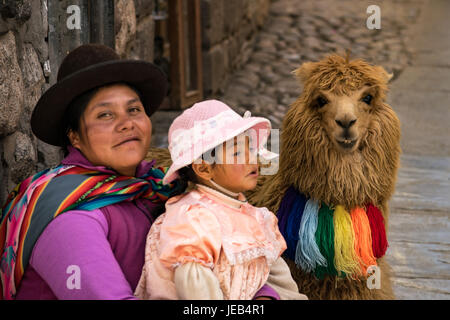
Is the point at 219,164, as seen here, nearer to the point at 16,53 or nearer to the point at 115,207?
the point at 115,207

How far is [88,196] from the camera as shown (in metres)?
1.96

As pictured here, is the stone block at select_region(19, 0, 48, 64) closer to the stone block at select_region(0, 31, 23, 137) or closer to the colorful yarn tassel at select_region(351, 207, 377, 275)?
the stone block at select_region(0, 31, 23, 137)

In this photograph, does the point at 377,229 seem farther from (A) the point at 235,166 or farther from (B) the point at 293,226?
(A) the point at 235,166

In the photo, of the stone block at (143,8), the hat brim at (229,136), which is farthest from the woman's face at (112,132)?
Answer: the stone block at (143,8)

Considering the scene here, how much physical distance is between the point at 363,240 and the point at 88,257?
1304 millimetres

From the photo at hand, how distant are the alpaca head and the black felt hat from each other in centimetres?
79

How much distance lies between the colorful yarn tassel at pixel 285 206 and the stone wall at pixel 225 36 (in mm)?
5317

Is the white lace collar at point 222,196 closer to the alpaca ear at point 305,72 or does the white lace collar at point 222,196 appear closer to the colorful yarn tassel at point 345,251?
the colorful yarn tassel at point 345,251

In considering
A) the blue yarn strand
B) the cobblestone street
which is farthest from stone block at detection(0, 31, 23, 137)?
the cobblestone street

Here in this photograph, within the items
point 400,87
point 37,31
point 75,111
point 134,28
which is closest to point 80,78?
point 75,111

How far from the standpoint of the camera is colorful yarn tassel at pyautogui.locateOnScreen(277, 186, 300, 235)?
2710 mm

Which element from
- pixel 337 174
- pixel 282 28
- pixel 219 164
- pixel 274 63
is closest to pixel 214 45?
pixel 274 63

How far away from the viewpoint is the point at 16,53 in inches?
96.0
